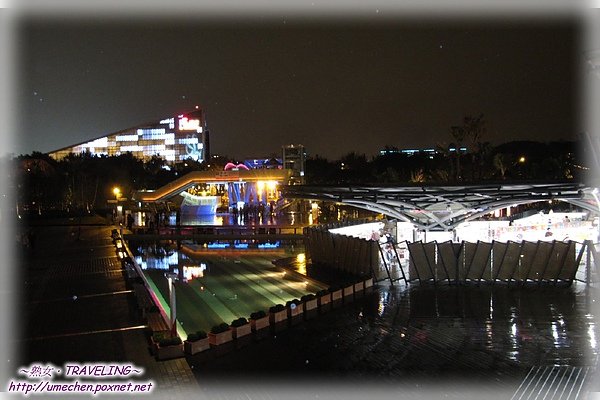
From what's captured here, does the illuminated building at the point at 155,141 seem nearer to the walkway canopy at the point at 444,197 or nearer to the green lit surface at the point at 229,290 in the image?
the green lit surface at the point at 229,290

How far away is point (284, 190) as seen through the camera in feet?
91.0

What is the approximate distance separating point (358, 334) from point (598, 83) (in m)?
9.16

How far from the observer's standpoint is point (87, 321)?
46.4 feet

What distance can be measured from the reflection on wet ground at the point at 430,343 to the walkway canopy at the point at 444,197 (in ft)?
20.3

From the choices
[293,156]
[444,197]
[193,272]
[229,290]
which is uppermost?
[293,156]

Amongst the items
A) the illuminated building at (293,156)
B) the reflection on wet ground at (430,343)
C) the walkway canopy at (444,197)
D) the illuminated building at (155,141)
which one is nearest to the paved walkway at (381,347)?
the reflection on wet ground at (430,343)

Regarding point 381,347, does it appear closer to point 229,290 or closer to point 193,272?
point 229,290

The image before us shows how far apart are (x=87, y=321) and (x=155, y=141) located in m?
105

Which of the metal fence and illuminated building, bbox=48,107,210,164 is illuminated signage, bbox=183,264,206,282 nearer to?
the metal fence

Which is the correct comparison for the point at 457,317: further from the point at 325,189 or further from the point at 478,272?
the point at 325,189

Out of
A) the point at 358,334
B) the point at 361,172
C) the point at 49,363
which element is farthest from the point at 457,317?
the point at 361,172

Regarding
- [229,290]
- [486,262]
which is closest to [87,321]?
[229,290]

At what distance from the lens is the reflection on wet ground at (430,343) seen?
1005 centimetres

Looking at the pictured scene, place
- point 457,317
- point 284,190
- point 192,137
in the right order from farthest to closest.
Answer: point 192,137, point 284,190, point 457,317
